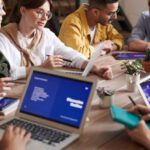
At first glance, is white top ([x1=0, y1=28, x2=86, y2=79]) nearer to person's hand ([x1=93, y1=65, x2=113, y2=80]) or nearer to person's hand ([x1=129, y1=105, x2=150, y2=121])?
person's hand ([x1=93, y1=65, x2=113, y2=80])

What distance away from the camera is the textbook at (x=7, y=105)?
1.47 m

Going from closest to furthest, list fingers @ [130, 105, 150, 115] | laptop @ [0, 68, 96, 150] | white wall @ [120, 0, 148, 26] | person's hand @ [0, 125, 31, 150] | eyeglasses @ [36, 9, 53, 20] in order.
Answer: person's hand @ [0, 125, 31, 150], laptop @ [0, 68, 96, 150], fingers @ [130, 105, 150, 115], eyeglasses @ [36, 9, 53, 20], white wall @ [120, 0, 148, 26]

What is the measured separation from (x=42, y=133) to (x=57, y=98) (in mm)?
155

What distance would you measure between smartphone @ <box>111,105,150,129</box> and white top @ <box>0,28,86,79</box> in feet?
2.93

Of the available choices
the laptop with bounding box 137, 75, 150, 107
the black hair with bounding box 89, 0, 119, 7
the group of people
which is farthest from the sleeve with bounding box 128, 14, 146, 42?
the laptop with bounding box 137, 75, 150, 107

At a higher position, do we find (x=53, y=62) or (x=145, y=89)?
(x=145, y=89)

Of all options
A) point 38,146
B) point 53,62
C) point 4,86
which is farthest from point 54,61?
point 38,146

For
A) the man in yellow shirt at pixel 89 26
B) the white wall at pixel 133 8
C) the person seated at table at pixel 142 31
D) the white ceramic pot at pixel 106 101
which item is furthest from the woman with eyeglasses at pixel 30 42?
the white wall at pixel 133 8

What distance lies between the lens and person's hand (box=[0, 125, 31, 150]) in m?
1.15

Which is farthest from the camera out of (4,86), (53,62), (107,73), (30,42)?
(30,42)

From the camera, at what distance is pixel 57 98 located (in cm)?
134

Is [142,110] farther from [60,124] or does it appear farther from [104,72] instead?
[104,72]

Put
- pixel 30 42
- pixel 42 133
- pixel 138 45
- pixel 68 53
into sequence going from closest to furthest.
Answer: pixel 42 133 < pixel 30 42 < pixel 68 53 < pixel 138 45

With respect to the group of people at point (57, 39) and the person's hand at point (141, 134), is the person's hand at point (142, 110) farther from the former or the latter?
the person's hand at point (141, 134)
